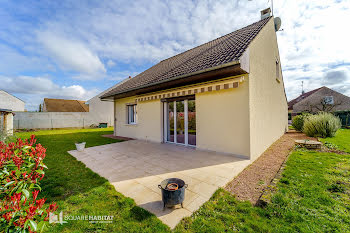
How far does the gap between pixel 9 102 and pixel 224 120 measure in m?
59.5

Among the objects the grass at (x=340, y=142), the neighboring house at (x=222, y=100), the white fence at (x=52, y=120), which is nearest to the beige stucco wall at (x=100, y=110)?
the white fence at (x=52, y=120)

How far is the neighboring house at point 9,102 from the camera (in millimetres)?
37281

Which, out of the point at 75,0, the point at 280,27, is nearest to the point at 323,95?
the point at 280,27

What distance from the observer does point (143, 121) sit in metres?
14.5

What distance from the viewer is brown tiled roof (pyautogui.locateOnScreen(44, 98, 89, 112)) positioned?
42206mm

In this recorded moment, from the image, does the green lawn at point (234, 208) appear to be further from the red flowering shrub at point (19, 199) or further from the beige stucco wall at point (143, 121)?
the beige stucco wall at point (143, 121)

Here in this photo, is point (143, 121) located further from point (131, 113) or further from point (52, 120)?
point (52, 120)

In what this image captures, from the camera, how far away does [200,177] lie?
19.4ft

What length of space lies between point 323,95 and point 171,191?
60.4 meters

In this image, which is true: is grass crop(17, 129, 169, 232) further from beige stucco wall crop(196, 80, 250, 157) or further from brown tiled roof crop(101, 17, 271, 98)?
brown tiled roof crop(101, 17, 271, 98)

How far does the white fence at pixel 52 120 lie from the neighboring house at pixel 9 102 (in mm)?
18009

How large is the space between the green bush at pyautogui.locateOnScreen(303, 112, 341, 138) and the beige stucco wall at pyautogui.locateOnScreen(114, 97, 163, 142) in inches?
678

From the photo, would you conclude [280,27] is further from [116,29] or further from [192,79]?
[116,29]

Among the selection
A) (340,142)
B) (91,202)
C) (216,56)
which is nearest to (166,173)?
(91,202)
